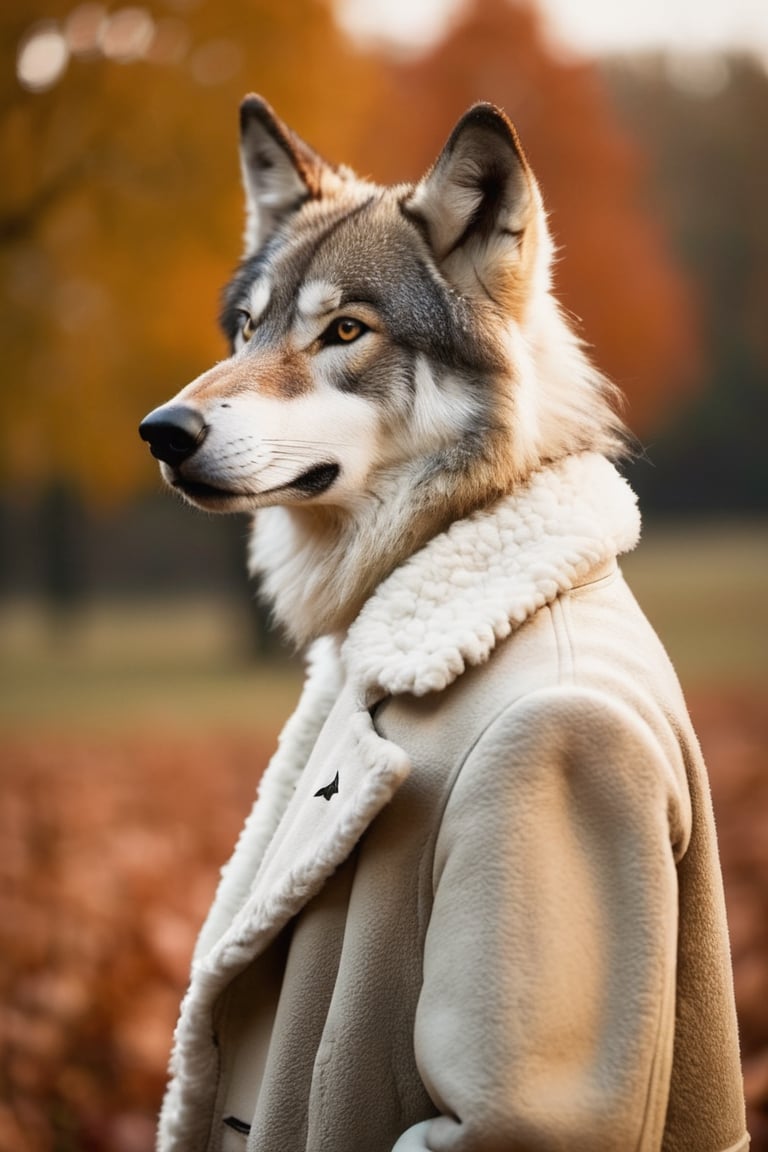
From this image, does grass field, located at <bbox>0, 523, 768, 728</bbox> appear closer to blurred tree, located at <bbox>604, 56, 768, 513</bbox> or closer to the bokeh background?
the bokeh background

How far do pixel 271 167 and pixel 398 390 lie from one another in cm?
90

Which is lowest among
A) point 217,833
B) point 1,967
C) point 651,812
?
point 217,833

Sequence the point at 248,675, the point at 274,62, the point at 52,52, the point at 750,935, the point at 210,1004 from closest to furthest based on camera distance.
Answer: the point at 210,1004 < the point at 750,935 < the point at 52,52 < the point at 274,62 < the point at 248,675

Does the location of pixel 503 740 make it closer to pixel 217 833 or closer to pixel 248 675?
pixel 217 833

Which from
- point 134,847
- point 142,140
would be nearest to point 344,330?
point 134,847

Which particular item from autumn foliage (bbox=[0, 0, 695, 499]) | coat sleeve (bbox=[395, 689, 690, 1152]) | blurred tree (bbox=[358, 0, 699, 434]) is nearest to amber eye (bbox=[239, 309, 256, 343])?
autumn foliage (bbox=[0, 0, 695, 499])

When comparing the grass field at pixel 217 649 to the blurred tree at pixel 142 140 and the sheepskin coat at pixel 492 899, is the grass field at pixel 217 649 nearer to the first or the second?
the blurred tree at pixel 142 140

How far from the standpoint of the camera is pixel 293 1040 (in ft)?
6.09

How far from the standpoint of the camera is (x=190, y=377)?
40.1 ft

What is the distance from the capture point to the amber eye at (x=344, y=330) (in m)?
2.27

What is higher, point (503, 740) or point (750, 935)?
point (503, 740)

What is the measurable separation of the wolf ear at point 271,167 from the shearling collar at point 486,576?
3.68 ft

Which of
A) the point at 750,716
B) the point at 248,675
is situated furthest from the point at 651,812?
the point at 248,675

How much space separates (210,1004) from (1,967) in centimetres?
322
